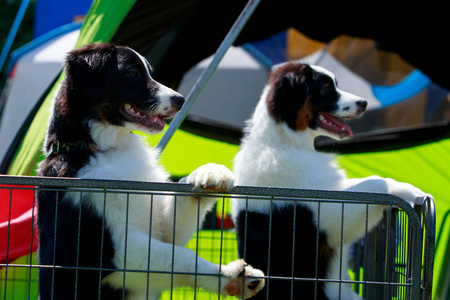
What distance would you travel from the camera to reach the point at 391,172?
361cm

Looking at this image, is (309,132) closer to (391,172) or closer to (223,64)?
(391,172)

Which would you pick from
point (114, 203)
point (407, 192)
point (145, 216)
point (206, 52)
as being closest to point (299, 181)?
point (407, 192)

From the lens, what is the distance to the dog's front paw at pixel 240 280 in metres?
1.60

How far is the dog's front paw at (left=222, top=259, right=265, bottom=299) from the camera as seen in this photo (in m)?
1.60

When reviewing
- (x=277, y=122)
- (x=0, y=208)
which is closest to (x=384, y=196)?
(x=277, y=122)

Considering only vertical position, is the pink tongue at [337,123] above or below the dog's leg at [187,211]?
above

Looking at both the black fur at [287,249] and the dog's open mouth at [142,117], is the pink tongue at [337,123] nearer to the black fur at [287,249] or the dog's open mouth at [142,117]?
the black fur at [287,249]

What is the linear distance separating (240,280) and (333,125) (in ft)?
3.86

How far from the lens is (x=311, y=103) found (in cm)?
256

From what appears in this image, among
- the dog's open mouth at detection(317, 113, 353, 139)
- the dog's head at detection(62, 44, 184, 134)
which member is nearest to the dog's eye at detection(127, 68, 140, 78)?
the dog's head at detection(62, 44, 184, 134)

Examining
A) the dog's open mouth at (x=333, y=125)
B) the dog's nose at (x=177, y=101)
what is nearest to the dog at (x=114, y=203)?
the dog's nose at (x=177, y=101)

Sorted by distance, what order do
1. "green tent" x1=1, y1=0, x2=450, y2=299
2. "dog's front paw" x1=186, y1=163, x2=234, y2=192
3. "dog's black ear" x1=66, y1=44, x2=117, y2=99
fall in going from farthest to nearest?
"green tent" x1=1, y1=0, x2=450, y2=299 → "dog's black ear" x1=66, y1=44, x2=117, y2=99 → "dog's front paw" x1=186, y1=163, x2=234, y2=192

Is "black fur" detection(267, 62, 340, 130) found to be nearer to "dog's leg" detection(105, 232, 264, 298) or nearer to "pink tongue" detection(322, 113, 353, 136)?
"pink tongue" detection(322, 113, 353, 136)

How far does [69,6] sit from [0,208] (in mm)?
4520
